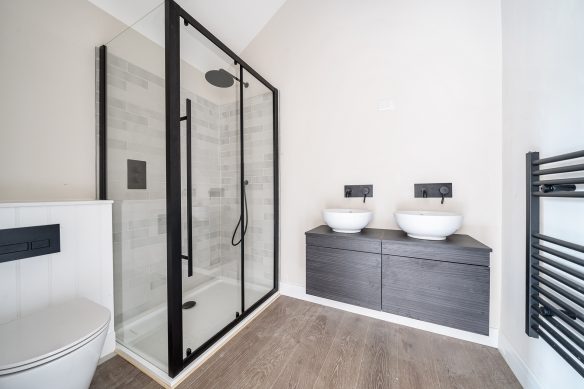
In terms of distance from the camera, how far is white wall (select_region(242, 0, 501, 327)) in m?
1.54

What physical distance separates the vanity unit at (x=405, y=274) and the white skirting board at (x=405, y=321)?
0.37m

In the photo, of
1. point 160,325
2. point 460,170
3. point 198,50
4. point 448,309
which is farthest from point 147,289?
point 460,170

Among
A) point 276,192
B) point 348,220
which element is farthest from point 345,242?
point 276,192

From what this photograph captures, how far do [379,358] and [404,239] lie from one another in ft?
2.53

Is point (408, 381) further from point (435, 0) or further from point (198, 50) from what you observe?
point (435, 0)

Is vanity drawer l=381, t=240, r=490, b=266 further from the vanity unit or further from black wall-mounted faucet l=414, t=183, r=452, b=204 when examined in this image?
black wall-mounted faucet l=414, t=183, r=452, b=204

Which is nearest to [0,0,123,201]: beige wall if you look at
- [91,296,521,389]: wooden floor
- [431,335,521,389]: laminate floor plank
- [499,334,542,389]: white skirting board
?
[91,296,521,389]: wooden floor

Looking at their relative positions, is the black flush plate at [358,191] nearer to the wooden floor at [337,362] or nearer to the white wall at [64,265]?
the wooden floor at [337,362]

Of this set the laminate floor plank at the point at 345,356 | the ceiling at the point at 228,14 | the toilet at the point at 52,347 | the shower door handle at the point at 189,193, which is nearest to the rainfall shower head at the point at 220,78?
the shower door handle at the point at 189,193

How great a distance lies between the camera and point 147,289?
4.72 ft

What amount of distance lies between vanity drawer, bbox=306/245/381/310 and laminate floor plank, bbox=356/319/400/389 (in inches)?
10.1

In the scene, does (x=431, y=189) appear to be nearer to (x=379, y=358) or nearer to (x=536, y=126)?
(x=536, y=126)

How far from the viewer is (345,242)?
161 cm

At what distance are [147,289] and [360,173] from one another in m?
1.83
